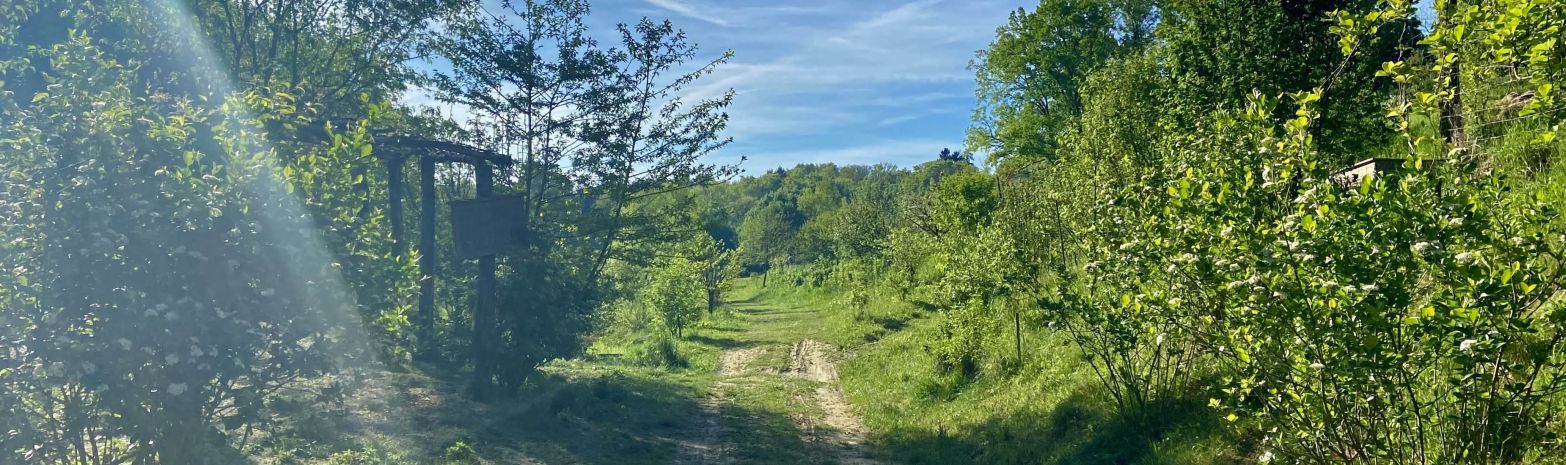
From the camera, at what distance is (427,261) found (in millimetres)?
14125

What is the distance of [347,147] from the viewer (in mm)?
6797

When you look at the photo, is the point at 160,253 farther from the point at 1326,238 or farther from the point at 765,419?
the point at 765,419

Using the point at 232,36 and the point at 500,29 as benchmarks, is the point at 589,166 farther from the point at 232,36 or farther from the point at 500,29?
the point at 232,36

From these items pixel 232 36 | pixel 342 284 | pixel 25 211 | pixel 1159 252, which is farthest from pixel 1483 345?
pixel 232 36

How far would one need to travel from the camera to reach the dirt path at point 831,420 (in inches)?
499

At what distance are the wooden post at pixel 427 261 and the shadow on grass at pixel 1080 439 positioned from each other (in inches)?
321

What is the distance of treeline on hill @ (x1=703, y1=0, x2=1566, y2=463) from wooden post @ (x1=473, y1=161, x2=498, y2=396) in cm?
811

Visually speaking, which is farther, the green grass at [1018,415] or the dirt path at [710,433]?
the dirt path at [710,433]

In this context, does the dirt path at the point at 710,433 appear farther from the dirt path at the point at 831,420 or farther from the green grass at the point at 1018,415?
the green grass at the point at 1018,415

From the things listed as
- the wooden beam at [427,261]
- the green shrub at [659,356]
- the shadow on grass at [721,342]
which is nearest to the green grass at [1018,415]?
the green shrub at [659,356]

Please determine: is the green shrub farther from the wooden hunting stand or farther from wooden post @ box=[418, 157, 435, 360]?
the wooden hunting stand

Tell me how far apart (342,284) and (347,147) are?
3.71 ft

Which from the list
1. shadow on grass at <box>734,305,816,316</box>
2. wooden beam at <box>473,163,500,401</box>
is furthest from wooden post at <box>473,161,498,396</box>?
shadow on grass at <box>734,305,816,316</box>

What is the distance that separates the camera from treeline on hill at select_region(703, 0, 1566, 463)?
368 cm
